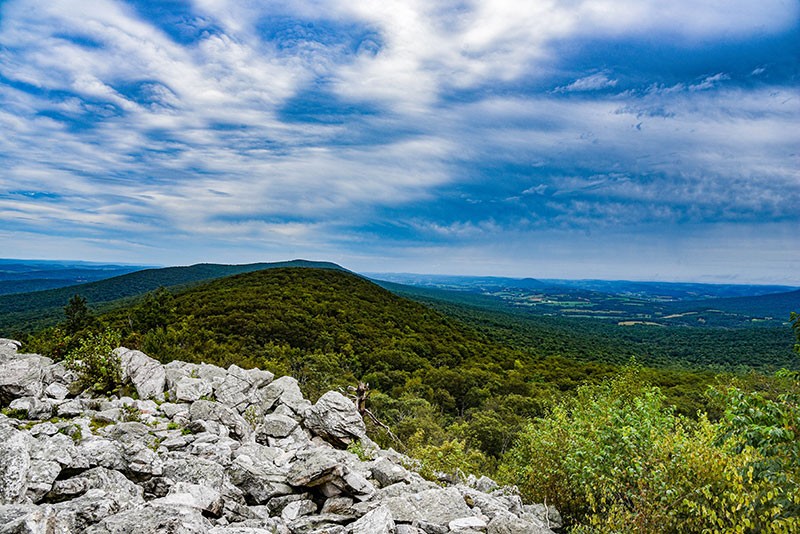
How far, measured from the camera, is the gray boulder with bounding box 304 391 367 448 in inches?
744

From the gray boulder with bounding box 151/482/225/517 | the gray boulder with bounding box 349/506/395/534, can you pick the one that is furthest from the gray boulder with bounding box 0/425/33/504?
the gray boulder with bounding box 349/506/395/534

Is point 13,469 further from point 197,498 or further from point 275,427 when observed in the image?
point 275,427

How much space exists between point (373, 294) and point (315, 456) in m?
84.8

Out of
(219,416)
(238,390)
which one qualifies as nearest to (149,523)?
(219,416)

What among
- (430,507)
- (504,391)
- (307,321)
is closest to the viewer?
(430,507)

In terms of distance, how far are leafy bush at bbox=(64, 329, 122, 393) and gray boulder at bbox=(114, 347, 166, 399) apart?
49 cm

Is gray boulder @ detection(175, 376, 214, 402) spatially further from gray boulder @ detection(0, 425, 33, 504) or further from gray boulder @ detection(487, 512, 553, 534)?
gray boulder @ detection(487, 512, 553, 534)

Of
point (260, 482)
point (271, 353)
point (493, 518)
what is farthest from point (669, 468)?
point (271, 353)

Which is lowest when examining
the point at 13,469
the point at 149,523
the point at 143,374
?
the point at 143,374

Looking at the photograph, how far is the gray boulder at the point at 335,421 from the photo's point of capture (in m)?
18.9

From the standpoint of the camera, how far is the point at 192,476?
1092cm

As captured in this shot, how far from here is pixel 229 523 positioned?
388 inches

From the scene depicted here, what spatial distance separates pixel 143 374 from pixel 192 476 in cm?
1046

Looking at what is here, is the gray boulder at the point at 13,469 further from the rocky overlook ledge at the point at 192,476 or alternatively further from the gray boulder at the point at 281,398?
the gray boulder at the point at 281,398
